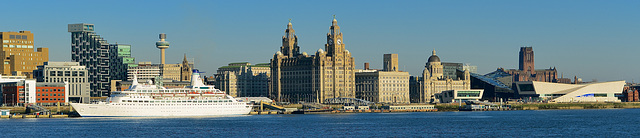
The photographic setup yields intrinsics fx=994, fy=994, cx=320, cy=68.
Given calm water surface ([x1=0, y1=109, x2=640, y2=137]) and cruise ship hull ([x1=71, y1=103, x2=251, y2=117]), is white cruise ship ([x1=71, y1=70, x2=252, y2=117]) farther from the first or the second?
calm water surface ([x1=0, y1=109, x2=640, y2=137])

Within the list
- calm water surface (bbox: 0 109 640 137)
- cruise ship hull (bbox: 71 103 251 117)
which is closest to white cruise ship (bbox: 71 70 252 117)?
cruise ship hull (bbox: 71 103 251 117)

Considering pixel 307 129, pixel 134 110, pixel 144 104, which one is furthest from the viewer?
pixel 144 104

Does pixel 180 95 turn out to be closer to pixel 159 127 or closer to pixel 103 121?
pixel 103 121

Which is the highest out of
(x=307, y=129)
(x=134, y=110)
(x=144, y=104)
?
(x=144, y=104)

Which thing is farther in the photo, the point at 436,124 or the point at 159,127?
the point at 436,124

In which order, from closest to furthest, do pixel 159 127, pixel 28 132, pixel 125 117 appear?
1. pixel 28 132
2. pixel 159 127
3. pixel 125 117

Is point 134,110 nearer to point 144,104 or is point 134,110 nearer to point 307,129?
point 144,104

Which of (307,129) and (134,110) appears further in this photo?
(134,110)

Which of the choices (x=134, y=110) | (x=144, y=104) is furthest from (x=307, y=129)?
(x=144, y=104)

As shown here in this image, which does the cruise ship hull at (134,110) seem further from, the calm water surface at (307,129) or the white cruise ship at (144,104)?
the calm water surface at (307,129)

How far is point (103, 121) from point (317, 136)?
5589 cm

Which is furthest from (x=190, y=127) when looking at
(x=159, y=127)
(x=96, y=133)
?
(x=96, y=133)

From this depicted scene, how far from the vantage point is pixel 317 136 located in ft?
440

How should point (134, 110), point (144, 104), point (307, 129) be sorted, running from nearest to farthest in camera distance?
point (307, 129) < point (134, 110) < point (144, 104)
